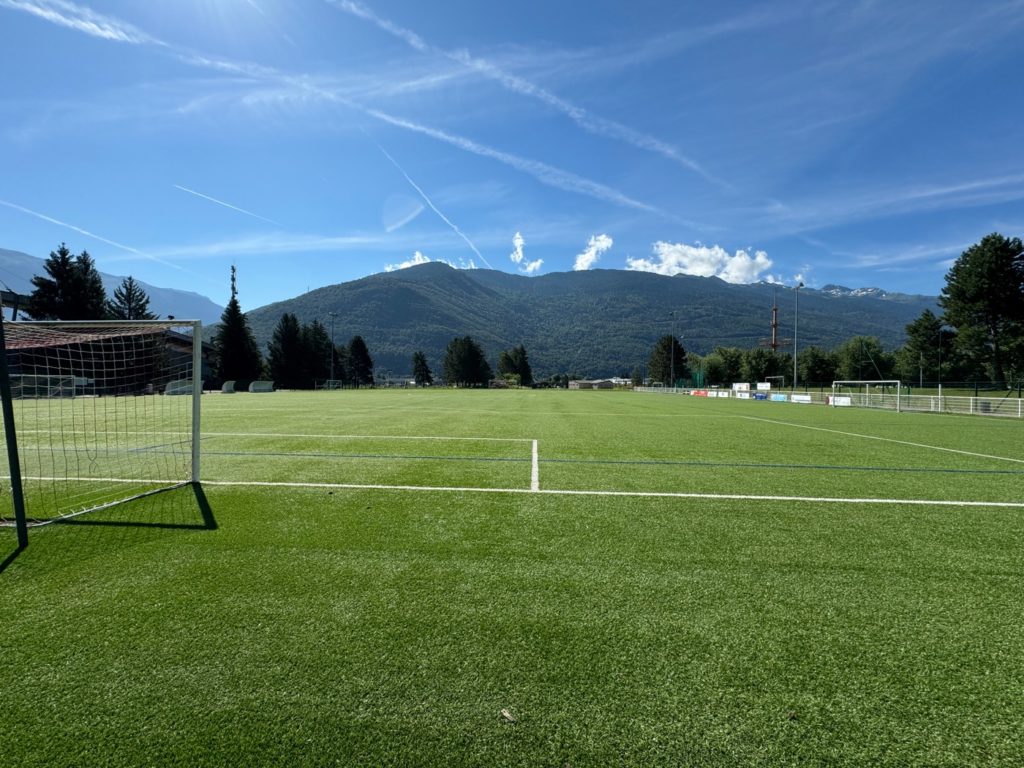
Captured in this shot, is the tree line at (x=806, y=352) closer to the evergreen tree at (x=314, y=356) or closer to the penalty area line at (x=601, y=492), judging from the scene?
the evergreen tree at (x=314, y=356)

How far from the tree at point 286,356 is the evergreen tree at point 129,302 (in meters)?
17.0

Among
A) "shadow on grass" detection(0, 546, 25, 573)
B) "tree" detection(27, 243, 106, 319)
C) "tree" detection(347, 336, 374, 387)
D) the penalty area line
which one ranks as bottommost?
the penalty area line

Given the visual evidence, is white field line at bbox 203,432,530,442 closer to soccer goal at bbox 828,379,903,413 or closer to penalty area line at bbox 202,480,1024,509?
penalty area line at bbox 202,480,1024,509

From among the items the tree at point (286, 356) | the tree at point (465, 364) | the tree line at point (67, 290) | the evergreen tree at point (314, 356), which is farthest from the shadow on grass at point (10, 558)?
the tree at point (465, 364)

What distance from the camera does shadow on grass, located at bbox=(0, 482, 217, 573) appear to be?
3.58 meters

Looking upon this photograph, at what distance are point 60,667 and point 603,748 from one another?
2351 mm

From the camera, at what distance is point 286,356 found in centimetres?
7700

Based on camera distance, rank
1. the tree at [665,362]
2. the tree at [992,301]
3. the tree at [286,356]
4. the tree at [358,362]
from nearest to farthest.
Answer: the tree at [992,301] < the tree at [286,356] < the tree at [665,362] < the tree at [358,362]

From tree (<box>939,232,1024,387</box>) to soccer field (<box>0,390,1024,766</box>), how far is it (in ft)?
192

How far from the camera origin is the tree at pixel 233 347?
64500 mm

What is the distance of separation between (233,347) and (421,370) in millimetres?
58651

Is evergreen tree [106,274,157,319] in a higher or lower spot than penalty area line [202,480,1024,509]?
higher

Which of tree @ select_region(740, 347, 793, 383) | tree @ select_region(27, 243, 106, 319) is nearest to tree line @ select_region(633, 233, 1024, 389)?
tree @ select_region(740, 347, 793, 383)

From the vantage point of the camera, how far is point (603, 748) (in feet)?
5.64
